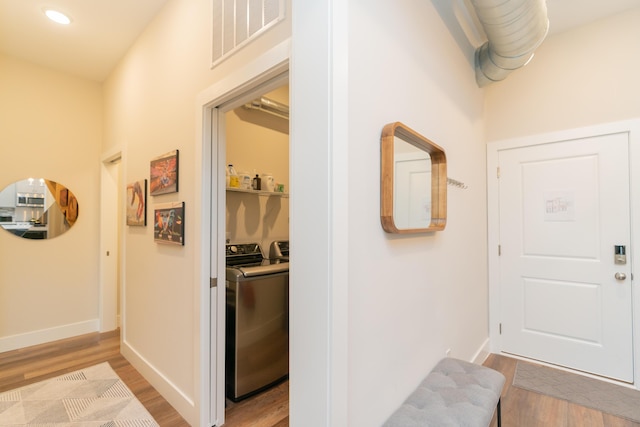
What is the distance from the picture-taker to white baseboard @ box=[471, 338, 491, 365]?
105 inches

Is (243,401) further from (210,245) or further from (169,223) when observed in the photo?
(169,223)

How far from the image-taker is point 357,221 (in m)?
1.23

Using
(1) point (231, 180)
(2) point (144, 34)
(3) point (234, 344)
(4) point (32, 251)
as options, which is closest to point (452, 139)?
(1) point (231, 180)

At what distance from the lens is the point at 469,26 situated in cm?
252

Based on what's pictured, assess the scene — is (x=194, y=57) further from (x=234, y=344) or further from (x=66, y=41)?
(x=234, y=344)

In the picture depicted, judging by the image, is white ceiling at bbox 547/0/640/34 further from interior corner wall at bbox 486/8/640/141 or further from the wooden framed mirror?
the wooden framed mirror

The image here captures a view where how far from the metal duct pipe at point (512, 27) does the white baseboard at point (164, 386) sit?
306cm

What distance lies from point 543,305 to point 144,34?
4.46 meters

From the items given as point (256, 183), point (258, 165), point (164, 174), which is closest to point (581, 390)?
point (256, 183)

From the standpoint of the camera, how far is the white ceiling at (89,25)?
2.41 m

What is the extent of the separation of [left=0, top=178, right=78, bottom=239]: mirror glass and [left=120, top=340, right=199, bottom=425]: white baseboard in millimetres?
1665

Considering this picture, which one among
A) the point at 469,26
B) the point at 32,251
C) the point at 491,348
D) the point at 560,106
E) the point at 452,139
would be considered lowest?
the point at 491,348

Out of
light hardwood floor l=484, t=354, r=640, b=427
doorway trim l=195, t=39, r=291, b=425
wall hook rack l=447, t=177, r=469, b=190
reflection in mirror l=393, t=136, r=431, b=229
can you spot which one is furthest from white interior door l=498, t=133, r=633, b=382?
doorway trim l=195, t=39, r=291, b=425

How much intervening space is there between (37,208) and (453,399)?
4325mm
